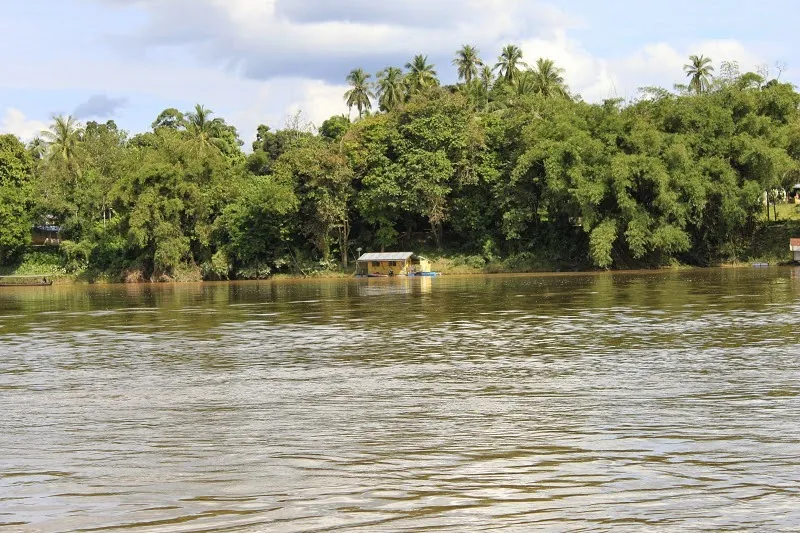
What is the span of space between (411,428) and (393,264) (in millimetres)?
62669

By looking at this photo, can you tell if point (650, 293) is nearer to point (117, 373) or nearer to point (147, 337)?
point (147, 337)

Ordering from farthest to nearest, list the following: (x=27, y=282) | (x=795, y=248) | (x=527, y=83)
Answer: (x=527, y=83), (x=27, y=282), (x=795, y=248)

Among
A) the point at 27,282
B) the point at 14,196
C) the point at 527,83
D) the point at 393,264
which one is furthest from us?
the point at 527,83

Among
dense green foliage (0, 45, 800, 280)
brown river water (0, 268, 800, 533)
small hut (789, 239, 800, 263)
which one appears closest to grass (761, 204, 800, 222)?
dense green foliage (0, 45, 800, 280)

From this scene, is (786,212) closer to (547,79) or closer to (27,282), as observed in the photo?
(547,79)

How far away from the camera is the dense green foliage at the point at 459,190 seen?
67188mm

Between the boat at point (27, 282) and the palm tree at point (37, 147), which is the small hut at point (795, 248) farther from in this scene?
the palm tree at point (37, 147)

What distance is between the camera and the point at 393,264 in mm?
74875

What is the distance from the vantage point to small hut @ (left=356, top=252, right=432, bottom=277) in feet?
243

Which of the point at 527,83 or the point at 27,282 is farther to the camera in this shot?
the point at 527,83

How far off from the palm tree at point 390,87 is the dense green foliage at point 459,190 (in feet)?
40.3

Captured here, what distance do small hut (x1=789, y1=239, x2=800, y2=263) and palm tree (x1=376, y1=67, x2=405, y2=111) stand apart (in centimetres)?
4699

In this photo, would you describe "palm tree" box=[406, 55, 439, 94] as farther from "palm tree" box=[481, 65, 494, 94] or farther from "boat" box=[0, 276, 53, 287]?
"boat" box=[0, 276, 53, 287]

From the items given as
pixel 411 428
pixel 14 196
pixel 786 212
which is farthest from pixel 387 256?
pixel 411 428
